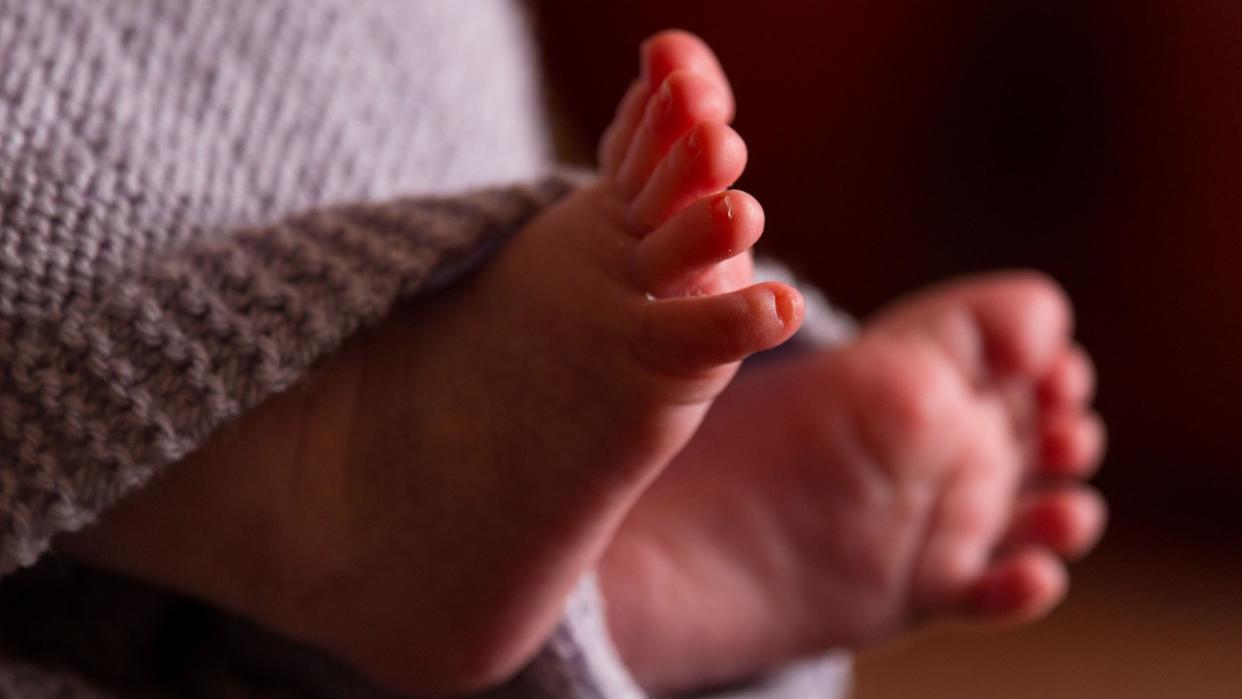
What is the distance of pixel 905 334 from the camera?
0.65m

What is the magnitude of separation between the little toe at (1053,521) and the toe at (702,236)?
1.27 feet

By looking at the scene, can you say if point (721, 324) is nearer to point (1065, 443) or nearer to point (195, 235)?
point (195, 235)

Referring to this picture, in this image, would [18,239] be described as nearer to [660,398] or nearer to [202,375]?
[202,375]

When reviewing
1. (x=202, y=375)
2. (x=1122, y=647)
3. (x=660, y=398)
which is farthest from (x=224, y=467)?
(x=1122, y=647)

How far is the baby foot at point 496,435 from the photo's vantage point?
401 mm

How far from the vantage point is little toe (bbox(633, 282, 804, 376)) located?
377 mm

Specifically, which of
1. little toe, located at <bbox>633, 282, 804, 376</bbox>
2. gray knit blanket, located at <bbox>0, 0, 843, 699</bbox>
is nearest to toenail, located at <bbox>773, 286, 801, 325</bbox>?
little toe, located at <bbox>633, 282, 804, 376</bbox>

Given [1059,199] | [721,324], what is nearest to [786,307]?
[721,324]

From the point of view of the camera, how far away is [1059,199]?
3.66 ft

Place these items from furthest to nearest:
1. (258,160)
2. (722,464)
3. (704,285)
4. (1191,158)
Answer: (1191,158), (722,464), (258,160), (704,285)

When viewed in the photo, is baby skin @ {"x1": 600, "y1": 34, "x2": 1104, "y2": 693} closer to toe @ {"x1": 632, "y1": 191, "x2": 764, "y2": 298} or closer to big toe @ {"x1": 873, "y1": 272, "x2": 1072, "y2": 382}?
big toe @ {"x1": 873, "y1": 272, "x2": 1072, "y2": 382}

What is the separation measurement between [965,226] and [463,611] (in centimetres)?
83

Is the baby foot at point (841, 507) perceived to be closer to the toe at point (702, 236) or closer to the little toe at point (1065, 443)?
the little toe at point (1065, 443)

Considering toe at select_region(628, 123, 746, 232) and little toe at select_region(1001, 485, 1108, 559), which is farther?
little toe at select_region(1001, 485, 1108, 559)
